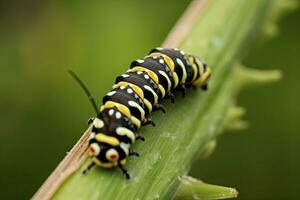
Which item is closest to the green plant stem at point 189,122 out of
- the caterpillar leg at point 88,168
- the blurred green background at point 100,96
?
the caterpillar leg at point 88,168

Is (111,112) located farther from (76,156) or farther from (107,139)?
(76,156)

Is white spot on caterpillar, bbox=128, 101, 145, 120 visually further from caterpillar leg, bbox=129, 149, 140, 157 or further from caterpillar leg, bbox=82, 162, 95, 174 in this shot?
caterpillar leg, bbox=82, 162, 95, 174

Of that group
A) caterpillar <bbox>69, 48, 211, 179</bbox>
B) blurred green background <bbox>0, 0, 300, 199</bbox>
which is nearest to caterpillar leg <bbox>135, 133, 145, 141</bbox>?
caterpillar <bbox>69, 48, 211, 179</bbox>

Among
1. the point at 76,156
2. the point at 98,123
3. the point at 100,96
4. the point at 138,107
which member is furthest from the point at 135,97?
the point at 100,96

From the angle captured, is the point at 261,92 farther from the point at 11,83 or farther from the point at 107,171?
the point at 107,171

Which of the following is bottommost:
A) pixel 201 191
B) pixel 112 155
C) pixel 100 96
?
pixel 100 96

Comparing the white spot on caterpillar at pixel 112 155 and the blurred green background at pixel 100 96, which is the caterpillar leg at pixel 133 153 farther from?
the blurred green background at pixel 100 96

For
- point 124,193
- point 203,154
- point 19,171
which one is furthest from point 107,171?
point 19,171
